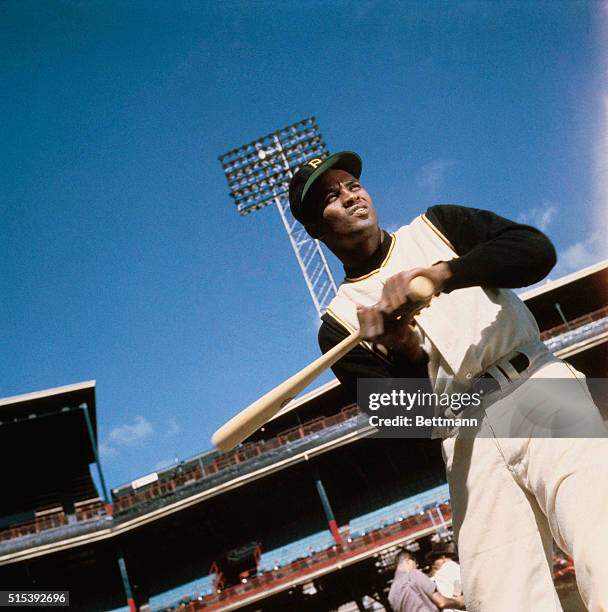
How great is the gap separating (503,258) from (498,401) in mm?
423

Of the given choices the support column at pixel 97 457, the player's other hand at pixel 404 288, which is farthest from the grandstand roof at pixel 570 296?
the player's other hand at pixel 404 288

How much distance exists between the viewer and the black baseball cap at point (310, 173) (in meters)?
2.01

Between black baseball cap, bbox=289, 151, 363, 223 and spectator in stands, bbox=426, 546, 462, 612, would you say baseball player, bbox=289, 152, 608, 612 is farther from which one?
spectator in stands, bbox=426, 546, 462, 612

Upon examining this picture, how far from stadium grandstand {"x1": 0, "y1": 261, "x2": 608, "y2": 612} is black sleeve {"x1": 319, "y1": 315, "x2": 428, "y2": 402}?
45.4ft

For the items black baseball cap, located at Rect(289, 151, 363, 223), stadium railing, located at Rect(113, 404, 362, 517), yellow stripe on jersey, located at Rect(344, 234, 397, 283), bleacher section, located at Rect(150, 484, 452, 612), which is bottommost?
bleacher section, located at Rect(150, 484, 452, 612)

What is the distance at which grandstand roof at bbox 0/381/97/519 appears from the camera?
17.5 meters

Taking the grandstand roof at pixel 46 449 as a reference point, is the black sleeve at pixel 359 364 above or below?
below

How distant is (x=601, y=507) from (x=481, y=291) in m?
0.68

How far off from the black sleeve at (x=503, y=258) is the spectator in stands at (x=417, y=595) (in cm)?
466

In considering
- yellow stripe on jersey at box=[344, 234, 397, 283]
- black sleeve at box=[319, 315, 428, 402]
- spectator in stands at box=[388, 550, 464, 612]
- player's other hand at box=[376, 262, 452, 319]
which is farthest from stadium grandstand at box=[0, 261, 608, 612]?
player's other hand at box=[376, 262, 452, 319]

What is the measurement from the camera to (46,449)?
19172 mm

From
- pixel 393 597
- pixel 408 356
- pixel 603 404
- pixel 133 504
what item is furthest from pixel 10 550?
pixel 603 404

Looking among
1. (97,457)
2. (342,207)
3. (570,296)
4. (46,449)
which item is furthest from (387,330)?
(570,296)

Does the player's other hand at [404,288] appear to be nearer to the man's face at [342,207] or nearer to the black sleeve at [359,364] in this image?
the black sleeve at [359,364]
